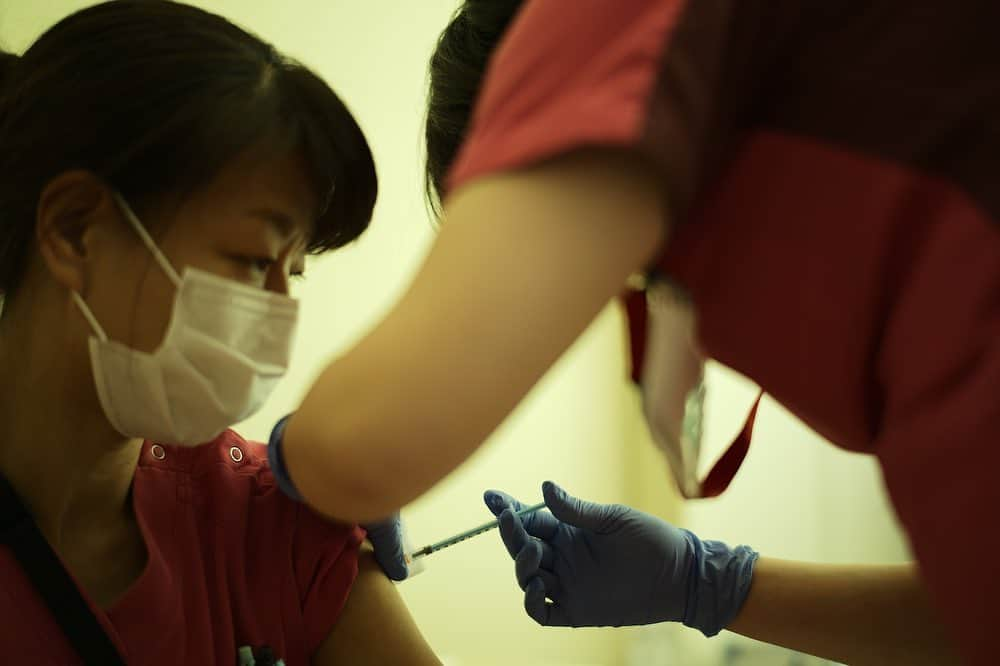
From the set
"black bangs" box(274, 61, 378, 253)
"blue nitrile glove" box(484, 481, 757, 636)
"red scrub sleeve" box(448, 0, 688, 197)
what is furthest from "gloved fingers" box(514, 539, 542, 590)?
"red scrub sleeve" box(448, 0, 688, 197)

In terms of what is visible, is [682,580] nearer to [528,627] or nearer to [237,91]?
[237,91]

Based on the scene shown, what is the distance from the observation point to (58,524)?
3.77ft

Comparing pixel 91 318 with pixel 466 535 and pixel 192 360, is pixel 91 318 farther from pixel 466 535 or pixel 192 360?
pixel 466 535

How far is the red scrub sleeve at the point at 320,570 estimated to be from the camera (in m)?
1.28

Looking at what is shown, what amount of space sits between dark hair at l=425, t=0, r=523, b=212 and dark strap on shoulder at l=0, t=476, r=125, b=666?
2.16ft

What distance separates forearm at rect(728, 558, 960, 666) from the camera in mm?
1070

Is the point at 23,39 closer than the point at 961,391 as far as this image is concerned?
No

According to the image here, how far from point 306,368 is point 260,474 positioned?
0.72 m

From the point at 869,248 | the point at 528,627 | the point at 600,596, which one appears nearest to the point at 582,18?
the point at 869,248

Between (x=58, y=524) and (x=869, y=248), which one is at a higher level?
(x=869, y=248)

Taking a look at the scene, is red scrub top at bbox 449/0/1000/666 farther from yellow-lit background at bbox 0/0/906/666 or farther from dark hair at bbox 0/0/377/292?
yellow-lit background at bbox 0/0/906/666

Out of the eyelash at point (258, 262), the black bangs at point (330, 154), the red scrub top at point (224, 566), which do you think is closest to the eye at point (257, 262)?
the eyelash at point (258, 262)

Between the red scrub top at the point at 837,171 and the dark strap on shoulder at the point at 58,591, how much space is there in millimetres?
791

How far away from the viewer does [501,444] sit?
7.93 feet
